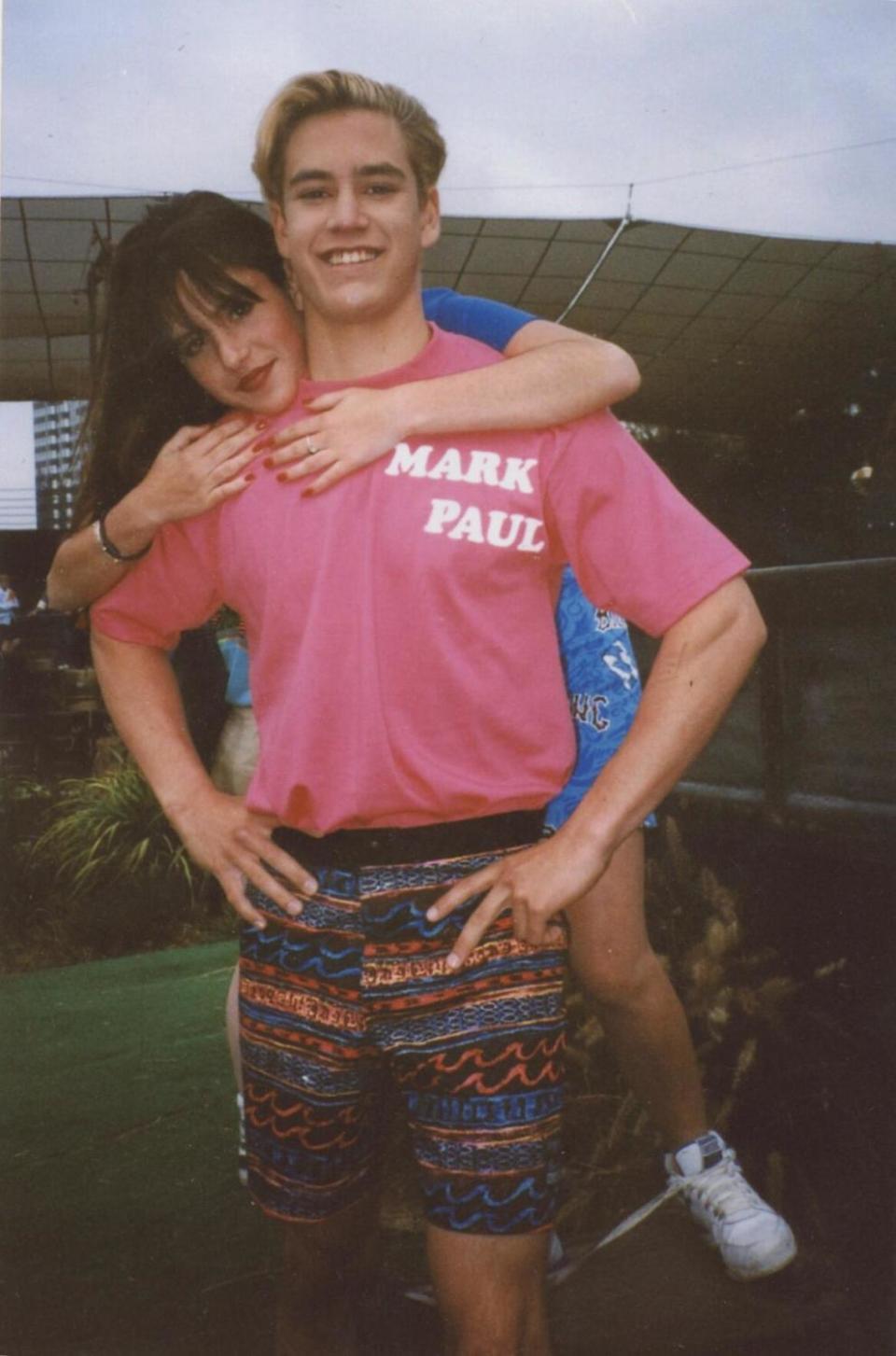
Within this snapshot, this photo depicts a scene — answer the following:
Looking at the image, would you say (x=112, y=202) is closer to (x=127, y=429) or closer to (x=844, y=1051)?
(x=127, y=429)

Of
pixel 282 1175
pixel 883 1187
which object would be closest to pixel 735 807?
pixel 883 1187

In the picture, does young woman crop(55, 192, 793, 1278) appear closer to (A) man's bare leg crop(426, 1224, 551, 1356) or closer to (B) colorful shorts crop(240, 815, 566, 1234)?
(B) colorful shorts crop(240, 815, 566, 1234)

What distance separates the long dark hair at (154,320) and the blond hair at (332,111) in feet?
0.23

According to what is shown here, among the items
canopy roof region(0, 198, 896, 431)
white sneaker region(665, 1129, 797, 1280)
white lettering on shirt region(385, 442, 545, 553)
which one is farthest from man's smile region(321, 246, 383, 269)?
white sneaker region(665, 1129, 797, 1280)

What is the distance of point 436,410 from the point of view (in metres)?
1.16

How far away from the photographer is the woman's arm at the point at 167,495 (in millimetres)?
1248

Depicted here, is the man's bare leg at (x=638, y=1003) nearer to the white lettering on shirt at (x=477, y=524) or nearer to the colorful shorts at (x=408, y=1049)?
the colorful shorts at (x=408, y=1049)

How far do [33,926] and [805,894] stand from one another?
4.26ft

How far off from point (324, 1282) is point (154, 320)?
44.4 inches

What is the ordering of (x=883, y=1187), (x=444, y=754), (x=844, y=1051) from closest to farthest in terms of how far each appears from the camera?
(x=444, y=754), (x=883, y=1187), (x=844, y=1051)

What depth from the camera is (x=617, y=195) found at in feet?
5.23

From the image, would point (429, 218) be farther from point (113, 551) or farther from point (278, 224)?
point (113, 551)

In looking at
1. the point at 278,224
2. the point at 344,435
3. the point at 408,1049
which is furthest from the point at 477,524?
the point at 408,1049

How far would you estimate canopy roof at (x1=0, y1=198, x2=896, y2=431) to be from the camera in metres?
1.49
